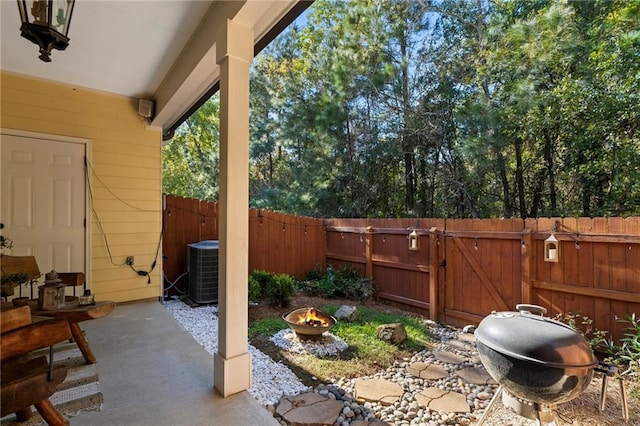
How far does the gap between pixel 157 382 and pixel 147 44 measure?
2.88m

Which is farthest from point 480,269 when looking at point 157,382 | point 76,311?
point 76,311

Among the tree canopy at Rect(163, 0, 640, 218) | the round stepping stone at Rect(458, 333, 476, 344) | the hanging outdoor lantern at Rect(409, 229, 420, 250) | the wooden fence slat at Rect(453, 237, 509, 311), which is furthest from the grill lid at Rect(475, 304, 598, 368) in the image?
the tree canopy at Rect(163, 0, 640, 218)

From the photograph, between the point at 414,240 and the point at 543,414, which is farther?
the point at 414,240

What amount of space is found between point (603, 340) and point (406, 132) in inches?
220

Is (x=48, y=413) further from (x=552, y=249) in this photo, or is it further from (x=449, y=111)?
(x=449, y=111)

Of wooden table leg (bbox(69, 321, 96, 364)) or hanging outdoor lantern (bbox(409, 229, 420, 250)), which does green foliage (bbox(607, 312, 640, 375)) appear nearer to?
hanging outdoor lantern (bbox(409, 229, 420, 250))

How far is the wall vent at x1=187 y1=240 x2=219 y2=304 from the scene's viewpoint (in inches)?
188

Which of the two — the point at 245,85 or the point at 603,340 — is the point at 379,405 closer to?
the point at 603,340

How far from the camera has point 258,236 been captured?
20.0 feet

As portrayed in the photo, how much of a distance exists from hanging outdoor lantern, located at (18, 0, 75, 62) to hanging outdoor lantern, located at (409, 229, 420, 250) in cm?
428

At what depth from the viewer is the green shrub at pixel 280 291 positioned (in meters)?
4.79

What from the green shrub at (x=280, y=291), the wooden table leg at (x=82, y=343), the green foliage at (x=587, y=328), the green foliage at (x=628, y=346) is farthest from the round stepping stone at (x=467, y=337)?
the wooden table leg at (x=82, y=343)

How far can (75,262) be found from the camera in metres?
4.03

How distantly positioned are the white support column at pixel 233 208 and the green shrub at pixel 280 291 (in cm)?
254
